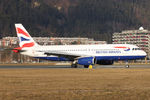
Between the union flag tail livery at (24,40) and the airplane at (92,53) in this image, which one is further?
the union flag tail livery at (24,40)

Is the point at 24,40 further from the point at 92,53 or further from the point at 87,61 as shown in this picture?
the point at 87,61

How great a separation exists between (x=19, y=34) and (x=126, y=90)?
59075 millimetres

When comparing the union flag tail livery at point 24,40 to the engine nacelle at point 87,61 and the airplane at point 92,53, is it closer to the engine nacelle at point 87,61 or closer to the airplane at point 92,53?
the airplane at point 92,53

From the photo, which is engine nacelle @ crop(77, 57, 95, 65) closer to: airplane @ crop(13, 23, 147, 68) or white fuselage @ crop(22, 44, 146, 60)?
airplane @ crop(13, 23, 147, 68)

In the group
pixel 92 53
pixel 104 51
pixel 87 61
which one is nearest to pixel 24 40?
pixel 92 53

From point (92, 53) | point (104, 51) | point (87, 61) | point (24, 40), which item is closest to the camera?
point (87, 61)

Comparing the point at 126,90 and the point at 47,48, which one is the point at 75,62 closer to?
the point at 47,48

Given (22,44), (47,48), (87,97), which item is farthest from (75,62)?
(87,97)

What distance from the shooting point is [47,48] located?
292ft

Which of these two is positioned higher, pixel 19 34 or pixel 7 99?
pixel 19 34

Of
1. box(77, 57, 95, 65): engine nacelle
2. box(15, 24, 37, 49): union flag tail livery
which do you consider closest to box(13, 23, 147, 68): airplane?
box(77, 57, 95, 65): engine nacelle

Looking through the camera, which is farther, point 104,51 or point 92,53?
point 92,53

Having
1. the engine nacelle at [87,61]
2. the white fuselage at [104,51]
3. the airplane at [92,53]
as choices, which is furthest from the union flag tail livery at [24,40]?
the engine nacelle at [87,61]

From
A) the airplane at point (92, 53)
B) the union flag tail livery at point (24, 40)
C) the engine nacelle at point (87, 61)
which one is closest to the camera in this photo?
the engine nacelle at point (87, 61)
